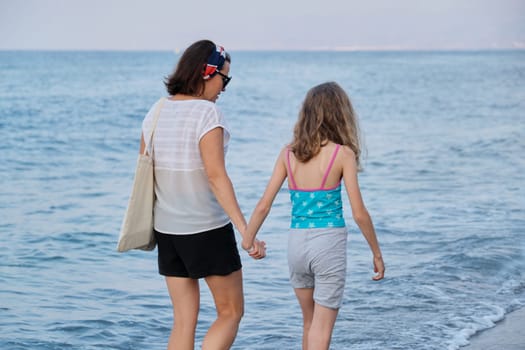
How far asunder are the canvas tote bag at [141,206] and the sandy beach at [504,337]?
268cm

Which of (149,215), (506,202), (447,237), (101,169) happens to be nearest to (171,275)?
(149,215)

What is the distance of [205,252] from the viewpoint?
371cm

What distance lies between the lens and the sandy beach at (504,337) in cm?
536

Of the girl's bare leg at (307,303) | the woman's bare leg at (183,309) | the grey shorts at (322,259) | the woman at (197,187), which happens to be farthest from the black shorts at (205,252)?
the girl's bare leg at (307,303)

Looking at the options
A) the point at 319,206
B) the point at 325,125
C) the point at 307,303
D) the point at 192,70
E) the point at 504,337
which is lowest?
the point at 504,337

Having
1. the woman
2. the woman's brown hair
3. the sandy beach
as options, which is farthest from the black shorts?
the sandy beach

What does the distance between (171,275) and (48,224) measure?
22.8 ft

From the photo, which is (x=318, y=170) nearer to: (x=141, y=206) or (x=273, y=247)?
(x=141, y=206)

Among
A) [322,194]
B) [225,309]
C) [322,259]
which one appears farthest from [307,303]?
[322,194]

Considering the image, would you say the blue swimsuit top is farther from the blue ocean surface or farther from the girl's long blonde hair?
the blue ocean surface

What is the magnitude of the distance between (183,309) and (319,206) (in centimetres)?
84

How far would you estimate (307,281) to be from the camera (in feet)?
13.1

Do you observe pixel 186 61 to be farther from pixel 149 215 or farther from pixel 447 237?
pixel 447 237

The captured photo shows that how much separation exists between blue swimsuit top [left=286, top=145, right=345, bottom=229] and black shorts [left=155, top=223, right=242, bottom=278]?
14.8 inches
